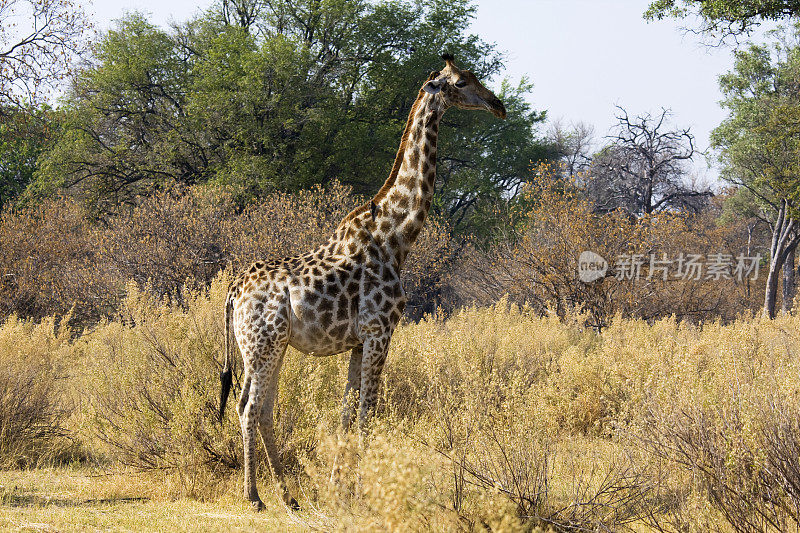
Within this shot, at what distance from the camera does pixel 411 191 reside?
19.1 ft

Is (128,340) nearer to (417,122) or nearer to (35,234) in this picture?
(417,122)

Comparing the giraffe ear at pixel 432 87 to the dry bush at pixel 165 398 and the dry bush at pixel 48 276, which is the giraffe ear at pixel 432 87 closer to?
the dry bush at pixel 165 398

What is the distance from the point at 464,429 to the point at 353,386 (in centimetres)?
102

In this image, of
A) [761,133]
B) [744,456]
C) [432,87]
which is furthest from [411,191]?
[761,133]

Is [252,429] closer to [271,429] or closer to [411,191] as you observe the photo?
[271,429]

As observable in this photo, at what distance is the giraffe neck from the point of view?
5789 mm

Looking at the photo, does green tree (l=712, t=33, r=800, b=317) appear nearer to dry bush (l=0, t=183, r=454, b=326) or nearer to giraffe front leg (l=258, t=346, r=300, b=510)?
dry bush (l=0, t=183, r=454, b=326)

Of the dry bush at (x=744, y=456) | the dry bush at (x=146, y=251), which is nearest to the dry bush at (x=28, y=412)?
the dry bush at (x=744, y=456)

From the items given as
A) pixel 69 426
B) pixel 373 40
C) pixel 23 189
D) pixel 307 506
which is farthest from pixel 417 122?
pixel 23 189

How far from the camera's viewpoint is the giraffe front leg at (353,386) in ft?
18.0

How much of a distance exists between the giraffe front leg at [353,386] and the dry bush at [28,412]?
11.9 feet

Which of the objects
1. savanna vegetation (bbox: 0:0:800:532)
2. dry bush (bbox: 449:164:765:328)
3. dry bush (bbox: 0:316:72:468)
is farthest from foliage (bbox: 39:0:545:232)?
dry bush (bbox: 0:316:72:468)

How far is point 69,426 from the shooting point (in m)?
8.47

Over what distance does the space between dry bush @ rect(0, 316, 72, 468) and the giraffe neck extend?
4232 millimetres
